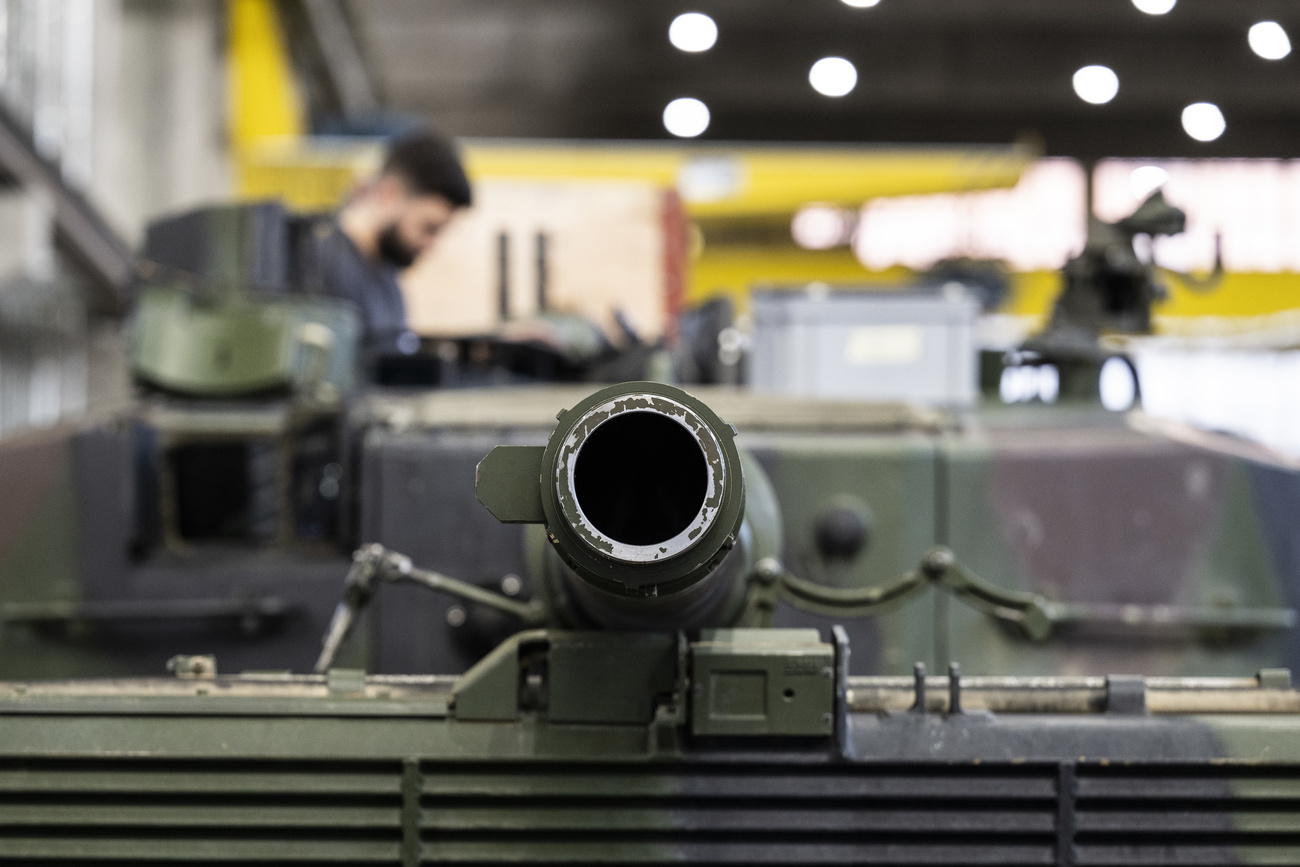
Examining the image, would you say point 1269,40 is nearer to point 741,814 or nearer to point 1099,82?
point 1099,82

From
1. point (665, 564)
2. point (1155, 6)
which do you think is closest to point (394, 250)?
point (1155, 6)

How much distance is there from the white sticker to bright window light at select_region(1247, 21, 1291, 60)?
4.09 feet

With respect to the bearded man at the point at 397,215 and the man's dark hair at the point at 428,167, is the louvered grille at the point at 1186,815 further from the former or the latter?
the man's dark hair at the point at 428,167

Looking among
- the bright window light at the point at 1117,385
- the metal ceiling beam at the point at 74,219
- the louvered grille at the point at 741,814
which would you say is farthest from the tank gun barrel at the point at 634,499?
the metal ceiling beam at the point at 74,219

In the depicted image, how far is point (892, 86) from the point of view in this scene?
8.35 metres

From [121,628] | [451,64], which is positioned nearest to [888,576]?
[121,628]

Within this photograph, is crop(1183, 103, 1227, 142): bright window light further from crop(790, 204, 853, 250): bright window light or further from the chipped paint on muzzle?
crop(790, 204, 853, 250): bright window light

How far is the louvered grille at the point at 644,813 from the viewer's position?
5.09ft

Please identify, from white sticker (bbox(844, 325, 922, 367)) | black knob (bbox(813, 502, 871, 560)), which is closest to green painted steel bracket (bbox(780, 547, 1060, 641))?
black knob (bbox(813, 502, 871, 560))

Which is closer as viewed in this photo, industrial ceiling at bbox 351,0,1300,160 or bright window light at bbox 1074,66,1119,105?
industrial ceiling at bbox 351,0,1300,160

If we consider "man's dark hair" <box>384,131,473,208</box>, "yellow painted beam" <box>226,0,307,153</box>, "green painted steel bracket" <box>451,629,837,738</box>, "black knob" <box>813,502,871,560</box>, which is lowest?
"green painted steel bracket" <box>451,629,837,738</box>

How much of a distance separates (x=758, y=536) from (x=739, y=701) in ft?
0.94

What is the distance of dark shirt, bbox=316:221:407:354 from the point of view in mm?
3404

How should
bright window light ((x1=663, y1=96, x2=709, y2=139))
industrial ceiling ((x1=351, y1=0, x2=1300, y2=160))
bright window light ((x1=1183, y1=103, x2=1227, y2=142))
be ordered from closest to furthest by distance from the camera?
industrial ceiling ((x1=351, y1=0, x2=1300, y2=160)) → bright window light ((x1=1183, y1=103, x2=1227, y2=142)) → bright window light ((x1=663, y1=96, x2=709, y2=139))
